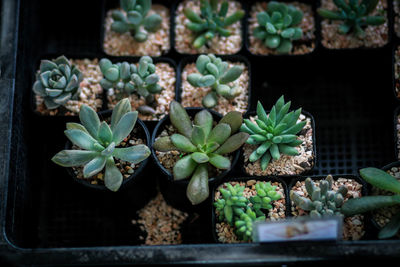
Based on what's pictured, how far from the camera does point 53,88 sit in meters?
1.42

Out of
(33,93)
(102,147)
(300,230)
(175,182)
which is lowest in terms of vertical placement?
(300,230)

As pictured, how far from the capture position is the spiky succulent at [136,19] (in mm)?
1540

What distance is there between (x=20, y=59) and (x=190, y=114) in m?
0.61

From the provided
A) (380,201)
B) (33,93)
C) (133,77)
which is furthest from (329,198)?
(33,93)

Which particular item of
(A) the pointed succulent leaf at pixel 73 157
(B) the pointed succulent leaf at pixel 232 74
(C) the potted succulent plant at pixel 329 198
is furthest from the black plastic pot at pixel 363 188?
(A) the pointed succulent leaf at pixel 73 157

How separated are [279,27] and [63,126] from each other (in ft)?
2.76

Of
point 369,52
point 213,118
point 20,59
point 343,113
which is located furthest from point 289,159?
point 20,59

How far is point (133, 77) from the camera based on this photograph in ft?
4.63

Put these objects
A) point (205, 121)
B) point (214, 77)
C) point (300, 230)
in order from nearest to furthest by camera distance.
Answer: point (300, 230)
point (205, 121)
point (214, 77)

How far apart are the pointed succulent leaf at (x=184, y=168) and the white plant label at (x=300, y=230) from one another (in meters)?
0.27

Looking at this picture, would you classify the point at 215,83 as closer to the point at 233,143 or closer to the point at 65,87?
the point at 233,143

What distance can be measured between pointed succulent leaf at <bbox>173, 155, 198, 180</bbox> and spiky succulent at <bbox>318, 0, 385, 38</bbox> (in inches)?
28.5

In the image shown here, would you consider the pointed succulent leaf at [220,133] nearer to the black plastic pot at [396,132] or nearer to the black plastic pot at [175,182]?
the black plastic pot at [175,182]

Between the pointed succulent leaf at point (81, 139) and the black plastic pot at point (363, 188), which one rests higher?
the pointed succulent leaf at point (81, 139)
